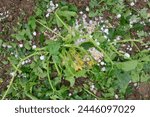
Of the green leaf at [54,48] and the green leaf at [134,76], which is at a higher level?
the green leaf at [54,48]

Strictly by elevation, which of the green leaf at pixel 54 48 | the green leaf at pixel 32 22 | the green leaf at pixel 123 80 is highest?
the green leaf at pixel 32 22

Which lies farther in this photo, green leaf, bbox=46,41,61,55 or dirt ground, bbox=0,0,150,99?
dirt ground, bbox=0,0,150,99

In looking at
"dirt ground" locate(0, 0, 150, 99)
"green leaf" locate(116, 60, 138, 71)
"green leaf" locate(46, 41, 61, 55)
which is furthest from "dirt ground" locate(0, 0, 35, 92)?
Result: "green leaf" locate(116, 60, 138, 71)

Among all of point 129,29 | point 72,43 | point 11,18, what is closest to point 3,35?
point 11,18

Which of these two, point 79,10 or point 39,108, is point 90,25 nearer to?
point 79,10

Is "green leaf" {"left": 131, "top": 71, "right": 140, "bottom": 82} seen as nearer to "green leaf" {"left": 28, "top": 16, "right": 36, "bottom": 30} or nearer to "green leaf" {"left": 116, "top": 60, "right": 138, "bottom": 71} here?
"green leaf" {"left": 116, "top": 60, "right": 138, "bottom": 71}

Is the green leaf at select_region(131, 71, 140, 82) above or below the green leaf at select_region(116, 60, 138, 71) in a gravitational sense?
below

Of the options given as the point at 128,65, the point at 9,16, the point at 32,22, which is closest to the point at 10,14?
the point at 9,16

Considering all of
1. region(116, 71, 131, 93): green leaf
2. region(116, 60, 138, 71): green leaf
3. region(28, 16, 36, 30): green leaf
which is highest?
region(28, 16, 36, 30): green leaf

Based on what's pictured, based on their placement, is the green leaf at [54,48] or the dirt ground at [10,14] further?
the dirt ground at [10,14]

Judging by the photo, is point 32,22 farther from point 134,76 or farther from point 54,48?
point 134,76

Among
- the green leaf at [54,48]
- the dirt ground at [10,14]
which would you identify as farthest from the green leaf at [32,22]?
the green leaf at [54,48]

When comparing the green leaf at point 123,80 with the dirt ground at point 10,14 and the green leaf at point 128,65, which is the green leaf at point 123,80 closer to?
the green leaf at point 128,65

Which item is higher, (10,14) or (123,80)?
(10,14)
